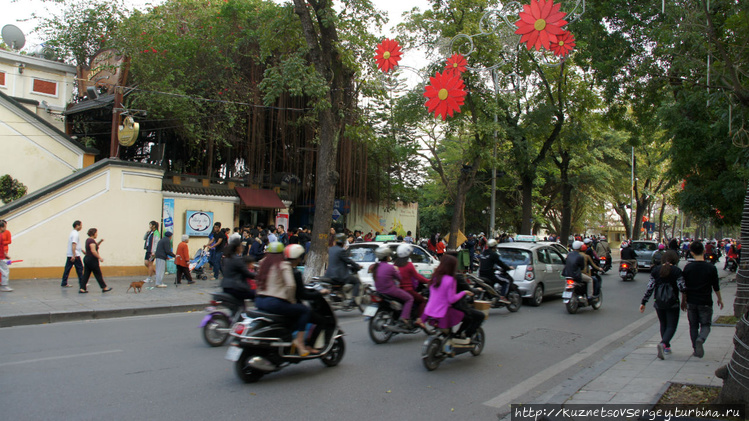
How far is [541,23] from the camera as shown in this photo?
8641 millimetres

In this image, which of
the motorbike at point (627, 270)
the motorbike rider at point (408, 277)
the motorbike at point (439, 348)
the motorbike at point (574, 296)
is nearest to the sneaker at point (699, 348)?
the motorbike at point (439, 348)

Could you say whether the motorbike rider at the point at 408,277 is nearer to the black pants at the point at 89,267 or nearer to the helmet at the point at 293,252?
the helmet at the point at 293,252

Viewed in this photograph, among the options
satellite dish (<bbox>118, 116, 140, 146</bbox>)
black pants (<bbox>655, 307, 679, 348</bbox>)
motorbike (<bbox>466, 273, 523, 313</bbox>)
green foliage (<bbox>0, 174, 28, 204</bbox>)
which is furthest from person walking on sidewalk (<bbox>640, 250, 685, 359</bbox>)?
green foliage (<bbox>0, 174, 28, 204</bbox>)

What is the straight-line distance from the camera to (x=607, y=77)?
1437 cm

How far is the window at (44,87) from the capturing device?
2130 centimetres

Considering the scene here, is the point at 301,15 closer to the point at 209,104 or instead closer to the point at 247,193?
the point at 209,104

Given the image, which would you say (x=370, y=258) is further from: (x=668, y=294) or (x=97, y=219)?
(x=97, y=219)

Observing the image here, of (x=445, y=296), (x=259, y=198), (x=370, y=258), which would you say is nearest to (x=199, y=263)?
(x=259, y=198)

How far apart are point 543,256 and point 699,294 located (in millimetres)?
6360

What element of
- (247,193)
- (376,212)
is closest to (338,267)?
(247,193)

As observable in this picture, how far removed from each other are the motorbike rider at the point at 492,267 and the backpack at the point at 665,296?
14.3 ft

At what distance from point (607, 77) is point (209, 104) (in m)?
14.0

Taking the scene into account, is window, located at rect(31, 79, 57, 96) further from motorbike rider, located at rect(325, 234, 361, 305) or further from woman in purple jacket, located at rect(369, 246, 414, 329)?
woman in purple jacket, located at rect(369, 246, 414, 329)

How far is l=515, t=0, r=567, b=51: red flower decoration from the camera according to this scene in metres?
8.50
